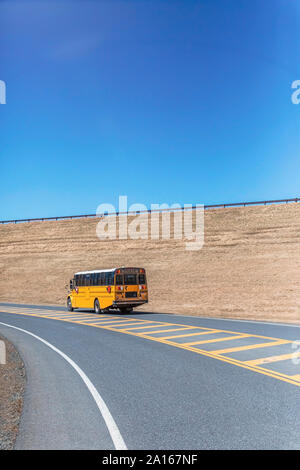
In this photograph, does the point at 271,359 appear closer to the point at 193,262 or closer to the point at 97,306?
the point at 97,306

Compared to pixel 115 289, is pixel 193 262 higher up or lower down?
higher up

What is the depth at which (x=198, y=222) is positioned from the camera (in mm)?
64250

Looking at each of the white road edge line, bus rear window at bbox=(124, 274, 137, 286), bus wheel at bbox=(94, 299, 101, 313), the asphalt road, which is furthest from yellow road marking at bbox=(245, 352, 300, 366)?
bus wheel at bbox=(94, 299, 101, 313)

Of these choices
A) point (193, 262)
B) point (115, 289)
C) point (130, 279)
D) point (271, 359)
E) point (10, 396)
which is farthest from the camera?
point (193, 262)

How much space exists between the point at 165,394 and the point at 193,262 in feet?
143

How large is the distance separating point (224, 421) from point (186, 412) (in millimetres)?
726

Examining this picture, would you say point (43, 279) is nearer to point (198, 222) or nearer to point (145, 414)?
point (198, 222)

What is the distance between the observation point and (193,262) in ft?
168

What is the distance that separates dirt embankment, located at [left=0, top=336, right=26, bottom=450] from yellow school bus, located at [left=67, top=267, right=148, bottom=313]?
541 inches

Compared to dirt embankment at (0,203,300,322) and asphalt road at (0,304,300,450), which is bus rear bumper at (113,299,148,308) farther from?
asphalt road at (0,304,300,450)

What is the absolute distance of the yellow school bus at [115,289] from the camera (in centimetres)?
2719

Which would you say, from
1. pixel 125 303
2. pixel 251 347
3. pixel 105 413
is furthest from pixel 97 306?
pixel 105 413

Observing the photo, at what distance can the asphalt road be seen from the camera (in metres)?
5.70

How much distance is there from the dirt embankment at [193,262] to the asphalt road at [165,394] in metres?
17.0
